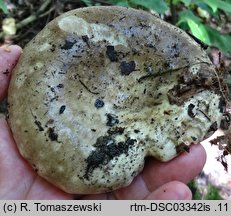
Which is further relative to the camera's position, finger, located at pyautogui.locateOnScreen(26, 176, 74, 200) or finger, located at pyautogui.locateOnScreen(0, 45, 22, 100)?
finger, located at pyautogui.locateOnScreen(0, 45, 22, 100)

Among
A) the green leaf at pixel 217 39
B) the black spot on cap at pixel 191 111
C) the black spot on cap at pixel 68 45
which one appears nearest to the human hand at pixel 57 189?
the black spot on cap at pixel 191 111

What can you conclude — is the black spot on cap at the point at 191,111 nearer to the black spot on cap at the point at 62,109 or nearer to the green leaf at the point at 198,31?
the black spot on cap at the point at 62,109

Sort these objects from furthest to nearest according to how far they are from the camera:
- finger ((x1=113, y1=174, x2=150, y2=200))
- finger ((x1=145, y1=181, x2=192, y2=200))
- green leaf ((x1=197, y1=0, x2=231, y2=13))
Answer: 1. green leaf ((x1=197, y1=0, x2=231, y2=13))
2. finger ((x1=113, y1=174, x2=150, y2=200))
3. finger ((x1=145, y1=181, x2=192, y2=200))

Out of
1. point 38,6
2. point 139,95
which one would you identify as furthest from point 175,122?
point 38,6

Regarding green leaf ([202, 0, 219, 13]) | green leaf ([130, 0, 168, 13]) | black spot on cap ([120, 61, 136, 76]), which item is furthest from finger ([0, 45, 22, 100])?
green leaf ([202, 0, 219, 13])

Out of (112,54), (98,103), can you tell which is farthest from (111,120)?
(112,54)

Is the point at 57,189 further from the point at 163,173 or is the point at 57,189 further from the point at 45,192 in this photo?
the point at 163,173

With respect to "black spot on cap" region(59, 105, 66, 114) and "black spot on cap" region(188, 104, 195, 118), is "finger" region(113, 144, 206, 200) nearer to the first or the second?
"black spot on cap" region(188, 104, 195, 118)
